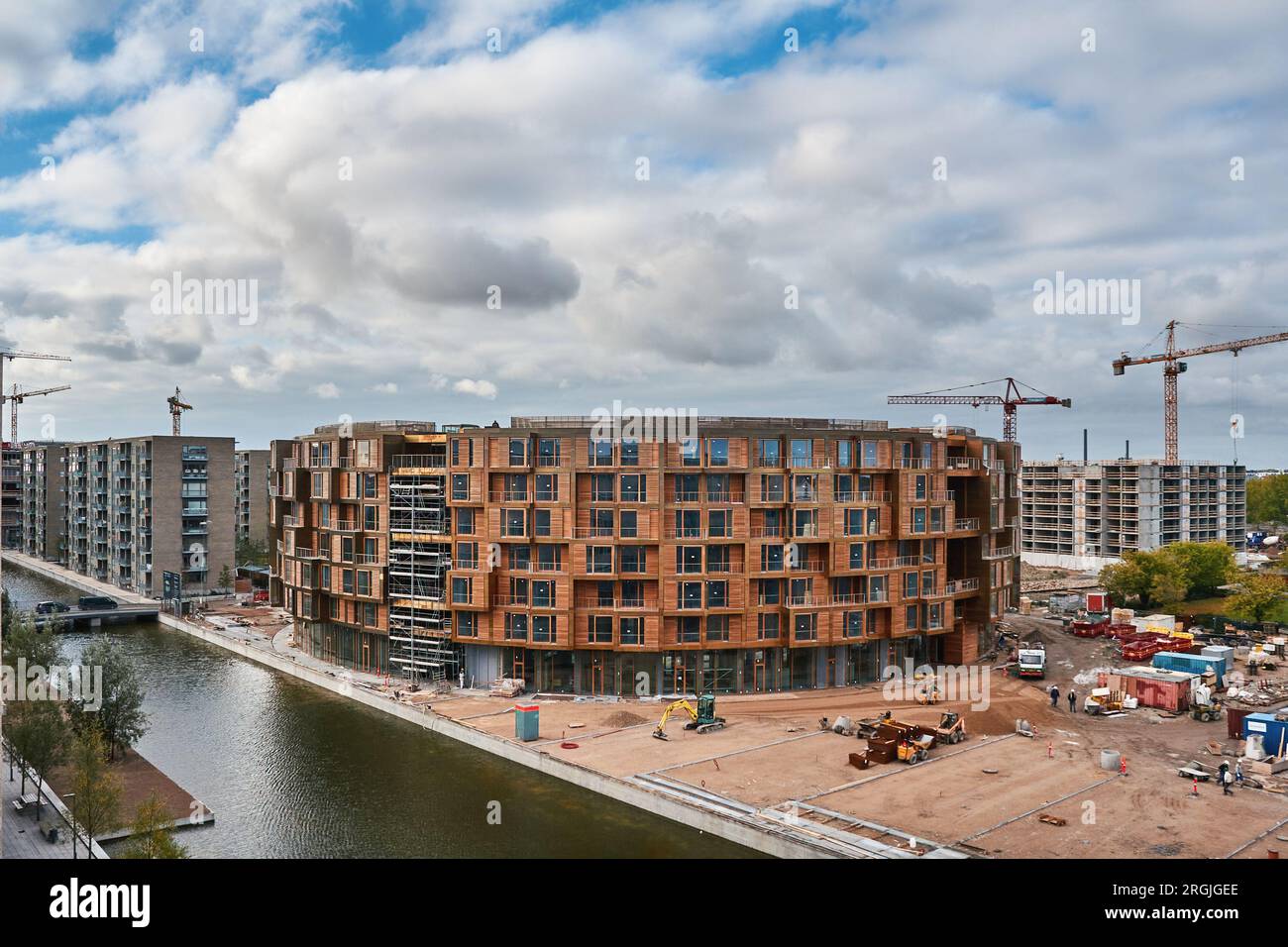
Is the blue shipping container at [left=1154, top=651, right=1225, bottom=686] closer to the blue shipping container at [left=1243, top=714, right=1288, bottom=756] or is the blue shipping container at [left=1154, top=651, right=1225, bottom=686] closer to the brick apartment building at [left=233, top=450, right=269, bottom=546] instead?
the blue shipping container at [left=1243, top=714, right=1288, bottom=756]

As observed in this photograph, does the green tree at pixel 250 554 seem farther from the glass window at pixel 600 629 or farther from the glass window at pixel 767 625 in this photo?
the glass window at pixel 767 625

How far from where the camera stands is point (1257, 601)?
86.1m

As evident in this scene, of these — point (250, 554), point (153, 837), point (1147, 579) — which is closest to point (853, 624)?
point (153, 837)

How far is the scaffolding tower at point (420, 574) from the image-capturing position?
65125 mm

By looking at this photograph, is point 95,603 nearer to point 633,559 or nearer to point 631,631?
point 631,631

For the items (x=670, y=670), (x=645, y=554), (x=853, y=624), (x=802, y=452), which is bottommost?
(x=670, y=670)

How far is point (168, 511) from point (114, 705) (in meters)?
69.5

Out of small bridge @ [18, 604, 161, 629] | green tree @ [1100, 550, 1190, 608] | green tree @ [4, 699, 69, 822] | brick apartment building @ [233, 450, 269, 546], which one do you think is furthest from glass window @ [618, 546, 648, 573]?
brick apartment building @ [233, 450, 269, 546]

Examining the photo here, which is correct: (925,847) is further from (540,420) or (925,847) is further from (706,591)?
(540,420)

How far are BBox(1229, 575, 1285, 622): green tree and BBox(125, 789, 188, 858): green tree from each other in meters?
91.7

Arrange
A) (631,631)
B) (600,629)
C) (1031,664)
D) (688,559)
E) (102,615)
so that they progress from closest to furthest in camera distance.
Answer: (631,631), (600,629), (688,559), (1031,664), (102,615)

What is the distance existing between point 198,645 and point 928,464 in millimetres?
66322

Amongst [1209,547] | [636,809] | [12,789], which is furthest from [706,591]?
[1209,547]

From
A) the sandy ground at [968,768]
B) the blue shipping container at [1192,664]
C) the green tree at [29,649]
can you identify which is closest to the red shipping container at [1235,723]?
the sandy ground at [968,768]
